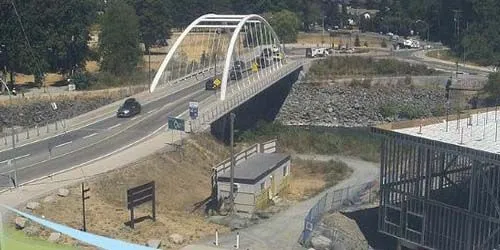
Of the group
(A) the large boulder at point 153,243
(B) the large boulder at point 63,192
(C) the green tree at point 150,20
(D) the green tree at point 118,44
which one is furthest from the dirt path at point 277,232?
(C) the green tree at point 150,20

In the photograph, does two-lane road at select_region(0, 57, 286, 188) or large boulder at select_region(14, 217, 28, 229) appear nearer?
large boulder at select_region(14, 217, 28, 229)

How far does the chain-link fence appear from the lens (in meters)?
31.8

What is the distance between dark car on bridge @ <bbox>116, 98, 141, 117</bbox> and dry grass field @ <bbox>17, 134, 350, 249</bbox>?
264 inches

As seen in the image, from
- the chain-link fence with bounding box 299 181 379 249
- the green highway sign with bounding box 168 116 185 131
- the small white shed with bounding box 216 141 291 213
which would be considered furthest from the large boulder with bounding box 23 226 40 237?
the green highway sign with bounding box 168 116 185 131

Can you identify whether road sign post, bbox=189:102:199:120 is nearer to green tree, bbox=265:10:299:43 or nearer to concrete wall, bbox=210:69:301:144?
concrete wall, bbox=210:69:301:144

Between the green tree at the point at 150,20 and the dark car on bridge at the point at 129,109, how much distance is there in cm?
4894

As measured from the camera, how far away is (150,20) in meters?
105

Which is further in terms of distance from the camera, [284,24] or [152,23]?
[284,24]

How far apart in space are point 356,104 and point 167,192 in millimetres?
40525

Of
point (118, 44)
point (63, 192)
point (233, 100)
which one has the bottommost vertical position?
point (63, 192)

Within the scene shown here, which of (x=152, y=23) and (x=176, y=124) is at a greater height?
(x=152, y=23)

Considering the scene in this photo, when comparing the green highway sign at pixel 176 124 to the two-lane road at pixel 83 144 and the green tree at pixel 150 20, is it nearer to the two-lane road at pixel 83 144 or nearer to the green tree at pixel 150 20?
the two-lane road at pixel 83 144

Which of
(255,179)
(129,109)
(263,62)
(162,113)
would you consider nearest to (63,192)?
(255,179)

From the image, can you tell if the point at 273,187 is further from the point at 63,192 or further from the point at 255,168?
the point at 63,192
